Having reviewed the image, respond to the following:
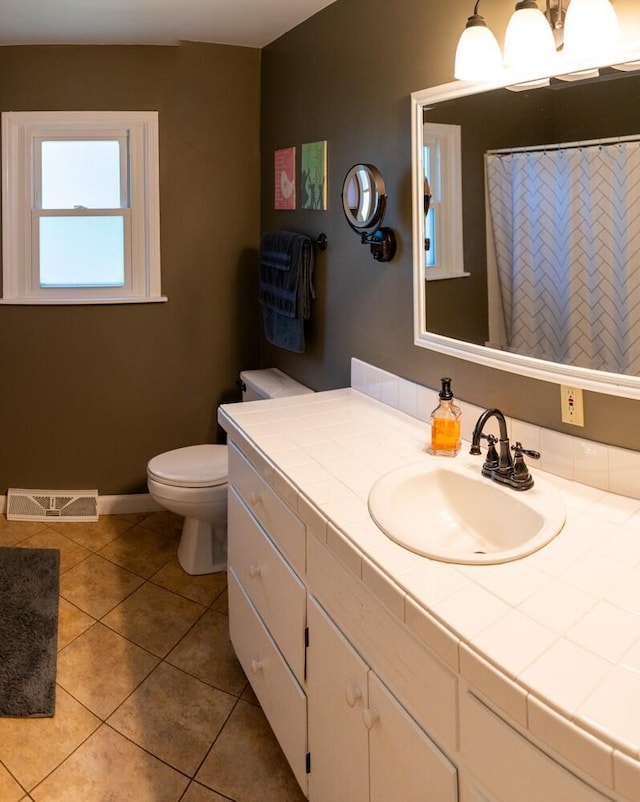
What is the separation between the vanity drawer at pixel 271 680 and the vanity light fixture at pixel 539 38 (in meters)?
1.50

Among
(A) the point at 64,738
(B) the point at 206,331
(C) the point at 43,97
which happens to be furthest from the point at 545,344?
(C) the point at 43,97

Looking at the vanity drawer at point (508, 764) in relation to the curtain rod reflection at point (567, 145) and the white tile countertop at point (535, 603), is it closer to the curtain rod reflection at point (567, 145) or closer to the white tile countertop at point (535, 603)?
the white tile countertop at point (535, 603)

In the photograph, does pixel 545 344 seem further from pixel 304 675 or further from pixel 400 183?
pixel 304 675

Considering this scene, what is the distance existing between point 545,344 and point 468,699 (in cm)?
86

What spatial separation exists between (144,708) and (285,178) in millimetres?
2106

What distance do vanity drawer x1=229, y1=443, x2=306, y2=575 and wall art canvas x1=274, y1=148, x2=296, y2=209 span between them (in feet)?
4.29

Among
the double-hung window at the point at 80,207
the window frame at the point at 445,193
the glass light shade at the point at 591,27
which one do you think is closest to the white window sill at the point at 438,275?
Answer: the window frame at the point at 445,193

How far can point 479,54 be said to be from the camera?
149 cm

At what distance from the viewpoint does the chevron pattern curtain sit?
1.32 metres

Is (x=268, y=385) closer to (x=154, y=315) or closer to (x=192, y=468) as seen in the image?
(x=192, y=468)

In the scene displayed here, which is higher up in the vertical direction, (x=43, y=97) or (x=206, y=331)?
(x=43, y=97)

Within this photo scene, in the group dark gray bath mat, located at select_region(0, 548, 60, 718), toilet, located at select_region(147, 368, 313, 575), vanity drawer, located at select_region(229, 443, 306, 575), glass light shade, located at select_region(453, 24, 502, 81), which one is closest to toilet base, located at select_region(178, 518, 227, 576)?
toilet, located at select_region(147, 368, 313, 575)

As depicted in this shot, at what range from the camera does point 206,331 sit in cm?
323

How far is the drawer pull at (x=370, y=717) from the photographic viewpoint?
1.17 meters
